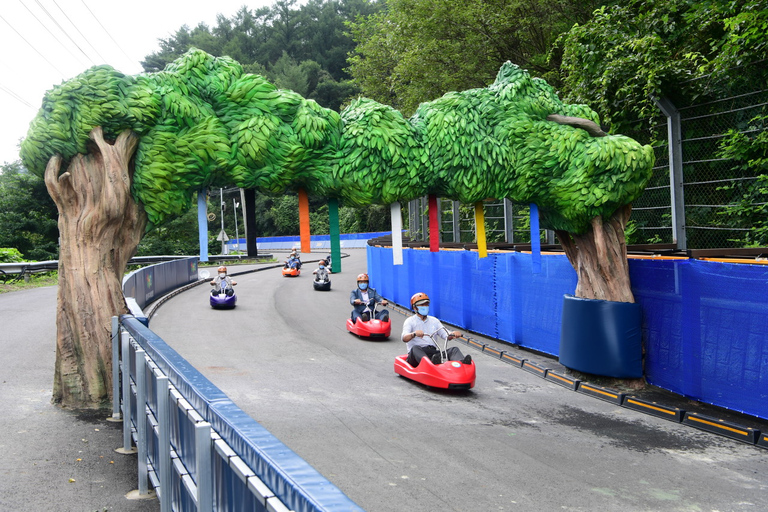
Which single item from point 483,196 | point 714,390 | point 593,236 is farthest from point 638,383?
point 483,196

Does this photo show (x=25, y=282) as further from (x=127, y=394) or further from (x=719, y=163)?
(x=719, y=163)

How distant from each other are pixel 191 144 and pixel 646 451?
21.1 ft

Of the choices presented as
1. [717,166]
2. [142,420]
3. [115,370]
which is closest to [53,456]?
[115,370]

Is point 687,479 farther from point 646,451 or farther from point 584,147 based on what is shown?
point 584,147

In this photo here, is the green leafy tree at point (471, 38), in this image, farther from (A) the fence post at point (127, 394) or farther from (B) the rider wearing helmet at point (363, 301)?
(A) the fence post at point (127, 394)

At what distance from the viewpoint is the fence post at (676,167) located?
13.9m

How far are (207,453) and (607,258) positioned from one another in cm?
837

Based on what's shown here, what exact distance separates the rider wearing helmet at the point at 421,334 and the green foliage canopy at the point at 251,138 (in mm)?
2935

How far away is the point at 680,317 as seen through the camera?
31.1 ft

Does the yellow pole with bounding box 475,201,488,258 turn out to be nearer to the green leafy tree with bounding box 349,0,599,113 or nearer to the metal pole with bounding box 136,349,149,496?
the metal pole with bounding box 136,349,149,496

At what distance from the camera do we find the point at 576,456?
7211 mm

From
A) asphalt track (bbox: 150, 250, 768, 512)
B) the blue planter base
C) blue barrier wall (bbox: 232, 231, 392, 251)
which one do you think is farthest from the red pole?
blue barrier wall (bbox: 232, 231, 392, 251)

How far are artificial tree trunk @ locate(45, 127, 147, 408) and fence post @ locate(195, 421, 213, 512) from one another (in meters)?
5.43

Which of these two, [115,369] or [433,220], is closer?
[115,369]
